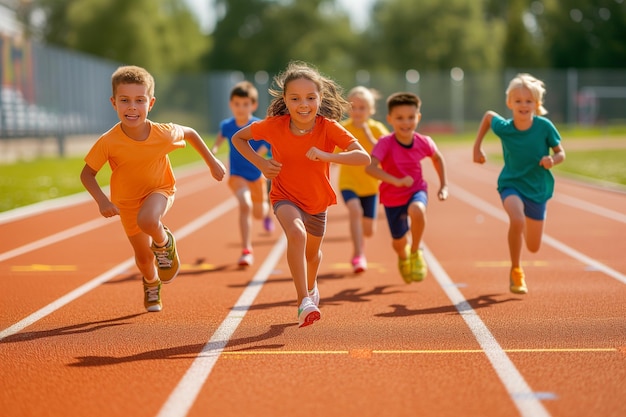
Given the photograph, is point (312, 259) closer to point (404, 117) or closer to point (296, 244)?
point (296, 244)

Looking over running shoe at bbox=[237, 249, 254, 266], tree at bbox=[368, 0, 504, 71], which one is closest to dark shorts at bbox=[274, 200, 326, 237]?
running shoe at bbox=[237, 249, 254, 266]

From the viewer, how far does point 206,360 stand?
5.16 m

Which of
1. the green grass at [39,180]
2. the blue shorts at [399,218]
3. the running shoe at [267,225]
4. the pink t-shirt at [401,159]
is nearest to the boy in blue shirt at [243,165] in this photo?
the running shoe at [267,225]

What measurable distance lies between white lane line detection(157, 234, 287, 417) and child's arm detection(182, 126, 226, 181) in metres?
1.03

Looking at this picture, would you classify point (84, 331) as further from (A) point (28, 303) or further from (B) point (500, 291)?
(B) point (500, 291)

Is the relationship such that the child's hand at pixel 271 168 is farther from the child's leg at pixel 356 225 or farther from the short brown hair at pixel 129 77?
the child's leg at pixel 356 225

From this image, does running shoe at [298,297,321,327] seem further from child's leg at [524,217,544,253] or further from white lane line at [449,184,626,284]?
white lane line at [449,184,626,284]

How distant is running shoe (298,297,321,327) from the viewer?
5.75 m

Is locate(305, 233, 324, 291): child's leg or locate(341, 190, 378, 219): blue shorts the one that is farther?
locate(341, 190, 378, 219): blue shorts

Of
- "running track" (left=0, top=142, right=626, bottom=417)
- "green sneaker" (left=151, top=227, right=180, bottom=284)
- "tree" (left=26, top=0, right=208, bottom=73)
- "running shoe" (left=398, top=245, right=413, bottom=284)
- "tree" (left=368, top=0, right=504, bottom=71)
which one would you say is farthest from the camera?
"tree" (left=368, top=0, right=504, bottom=71)

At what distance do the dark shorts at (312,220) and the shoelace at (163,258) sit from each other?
97 centimetres

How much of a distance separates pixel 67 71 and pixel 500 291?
2797 centimetres

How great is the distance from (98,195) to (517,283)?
11.1ft

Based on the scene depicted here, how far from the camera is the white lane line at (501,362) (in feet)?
13.9
